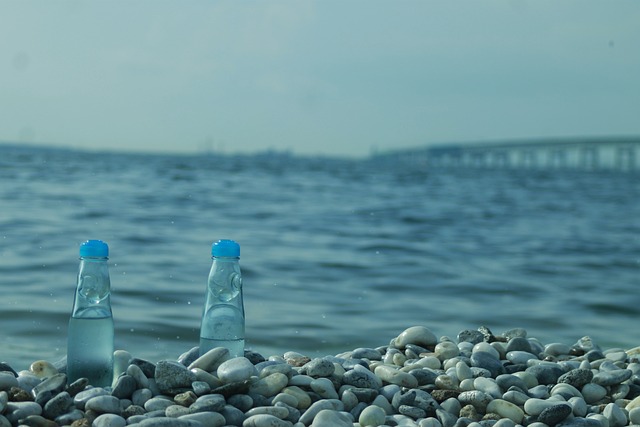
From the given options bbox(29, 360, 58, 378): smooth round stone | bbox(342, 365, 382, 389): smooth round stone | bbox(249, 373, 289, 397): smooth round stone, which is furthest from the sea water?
bbox(342, 365, 382, 389): smooth round stone

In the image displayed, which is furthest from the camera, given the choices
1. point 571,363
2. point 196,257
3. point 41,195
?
point 41,195

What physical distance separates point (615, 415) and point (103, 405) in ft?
5.10

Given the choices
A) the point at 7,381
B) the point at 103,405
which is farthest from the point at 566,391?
the point at 7,381

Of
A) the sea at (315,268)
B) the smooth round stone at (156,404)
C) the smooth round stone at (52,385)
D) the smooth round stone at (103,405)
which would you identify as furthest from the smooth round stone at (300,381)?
the sea at (315,268)

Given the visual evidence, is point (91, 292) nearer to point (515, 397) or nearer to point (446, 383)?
point (446, 383)

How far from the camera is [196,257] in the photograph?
27.8 feet

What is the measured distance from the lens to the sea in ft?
17.8

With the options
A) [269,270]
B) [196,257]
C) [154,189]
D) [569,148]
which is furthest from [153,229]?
[569,148]

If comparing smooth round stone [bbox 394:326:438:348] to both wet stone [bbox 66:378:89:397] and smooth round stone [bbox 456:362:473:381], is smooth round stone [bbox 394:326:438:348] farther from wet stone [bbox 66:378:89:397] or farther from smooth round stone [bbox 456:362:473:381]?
wet stone [bbox 66:378:89:397]

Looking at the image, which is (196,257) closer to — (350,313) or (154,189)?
(350,313)

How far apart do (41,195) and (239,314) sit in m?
12.5

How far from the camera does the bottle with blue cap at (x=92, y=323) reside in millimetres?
2707

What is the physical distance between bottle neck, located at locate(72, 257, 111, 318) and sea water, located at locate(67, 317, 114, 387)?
3cm

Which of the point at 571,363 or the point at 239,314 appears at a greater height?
the point at 239,314
